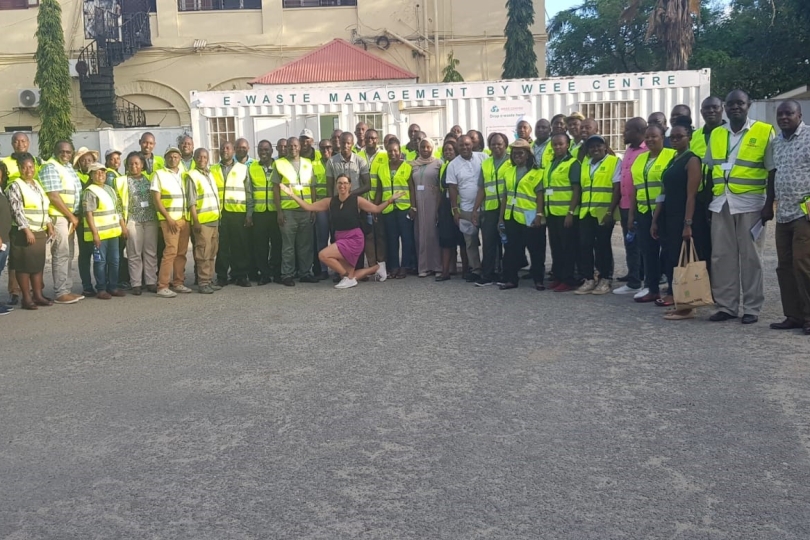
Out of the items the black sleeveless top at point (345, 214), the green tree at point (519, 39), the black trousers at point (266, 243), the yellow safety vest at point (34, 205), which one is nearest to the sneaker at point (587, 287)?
the black sleeveless top at point (345, 214)

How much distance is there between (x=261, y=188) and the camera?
33.5ft

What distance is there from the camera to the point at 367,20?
103 ft

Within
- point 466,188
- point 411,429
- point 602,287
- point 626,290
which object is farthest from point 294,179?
point 411,429

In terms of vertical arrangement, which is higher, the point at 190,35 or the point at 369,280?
the point at 190,35

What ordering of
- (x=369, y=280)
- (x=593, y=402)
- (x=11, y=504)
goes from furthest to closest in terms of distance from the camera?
(x=369, y=280), (x=593, y=402), (x=11, y=504)

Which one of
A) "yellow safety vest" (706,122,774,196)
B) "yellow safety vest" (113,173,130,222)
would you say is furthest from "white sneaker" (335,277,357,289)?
"yellow safety vest" (706,122,774,196)

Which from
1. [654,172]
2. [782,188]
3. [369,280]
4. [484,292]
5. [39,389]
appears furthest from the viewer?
[369,280]

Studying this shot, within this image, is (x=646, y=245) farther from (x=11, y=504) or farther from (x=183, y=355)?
(x=11, y=504)

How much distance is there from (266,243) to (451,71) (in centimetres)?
2168

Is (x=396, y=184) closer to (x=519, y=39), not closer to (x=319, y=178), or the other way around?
(x=319, y=178)

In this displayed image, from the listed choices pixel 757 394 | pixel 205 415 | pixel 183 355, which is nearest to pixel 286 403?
pixel 205 415

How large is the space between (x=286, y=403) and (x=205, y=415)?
1.70 ft

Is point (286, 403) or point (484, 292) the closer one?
point (286, 403)

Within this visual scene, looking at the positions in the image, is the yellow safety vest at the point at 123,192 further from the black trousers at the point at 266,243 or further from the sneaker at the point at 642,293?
the sneaker at the point at 642,293
